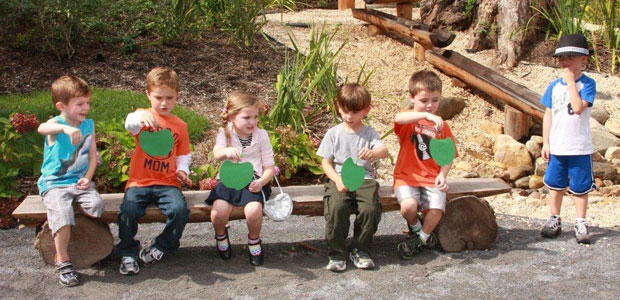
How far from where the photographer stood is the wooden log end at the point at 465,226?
179 inches

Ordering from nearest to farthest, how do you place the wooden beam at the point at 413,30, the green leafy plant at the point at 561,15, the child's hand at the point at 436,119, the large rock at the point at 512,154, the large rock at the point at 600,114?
the child's hand at the point at 436,119 < the large rock at the point at 512,154 < the large rock at the point at 600,114 < the green leafy plant at the point at 561,15 < the wooden beam at the point at 413,30

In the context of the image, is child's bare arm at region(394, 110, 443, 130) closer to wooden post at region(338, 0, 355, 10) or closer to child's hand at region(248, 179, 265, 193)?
child's hand at region(248, 179, 265, 193)

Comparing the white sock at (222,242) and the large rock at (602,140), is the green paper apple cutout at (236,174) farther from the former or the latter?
the large rock at (602,140)

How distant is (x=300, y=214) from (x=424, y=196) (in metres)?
0.79

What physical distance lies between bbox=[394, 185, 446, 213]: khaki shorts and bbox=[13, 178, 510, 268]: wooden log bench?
0.12 m

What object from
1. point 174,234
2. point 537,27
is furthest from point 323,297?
point 537,27

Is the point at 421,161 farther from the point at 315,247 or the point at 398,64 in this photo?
the point at 398,64

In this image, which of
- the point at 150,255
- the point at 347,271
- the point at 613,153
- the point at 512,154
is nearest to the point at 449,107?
the point at 512,154

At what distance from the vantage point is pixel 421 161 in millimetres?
4445

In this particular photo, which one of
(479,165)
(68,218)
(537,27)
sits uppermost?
(537,27)

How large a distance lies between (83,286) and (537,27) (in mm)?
6777

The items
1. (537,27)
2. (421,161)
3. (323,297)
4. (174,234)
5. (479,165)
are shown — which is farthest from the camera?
(537,27)

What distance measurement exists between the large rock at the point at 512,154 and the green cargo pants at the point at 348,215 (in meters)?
3.20

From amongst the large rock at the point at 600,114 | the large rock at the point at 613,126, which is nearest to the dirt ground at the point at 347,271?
the large rock at the point at 613,126
